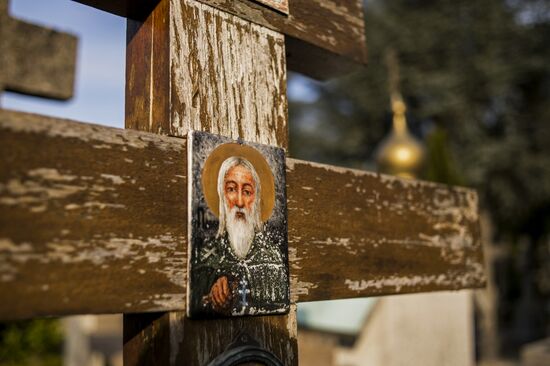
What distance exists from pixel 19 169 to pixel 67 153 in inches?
2.8

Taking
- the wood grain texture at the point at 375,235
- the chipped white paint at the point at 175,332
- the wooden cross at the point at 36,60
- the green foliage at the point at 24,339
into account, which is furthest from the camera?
the green foliage at the point at 24,339

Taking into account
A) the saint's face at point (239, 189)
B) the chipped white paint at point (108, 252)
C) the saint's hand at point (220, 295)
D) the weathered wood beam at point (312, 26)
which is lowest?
the saint's hand at point (220, 295)

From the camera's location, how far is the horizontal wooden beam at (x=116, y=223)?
2.28 feet

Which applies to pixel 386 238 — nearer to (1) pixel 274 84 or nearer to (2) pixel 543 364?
(1) pixel 274 84

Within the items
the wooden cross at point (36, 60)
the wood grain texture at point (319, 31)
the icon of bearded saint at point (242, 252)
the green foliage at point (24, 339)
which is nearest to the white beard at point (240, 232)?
the icon of bearded saint at point (242, 252)

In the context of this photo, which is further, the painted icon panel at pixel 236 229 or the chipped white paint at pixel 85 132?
the painted icon panel at pixel 236 229

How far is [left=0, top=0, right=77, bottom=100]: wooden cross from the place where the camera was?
1224 mm

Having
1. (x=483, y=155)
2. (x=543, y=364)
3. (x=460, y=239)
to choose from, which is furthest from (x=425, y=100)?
(x=460, y=239)

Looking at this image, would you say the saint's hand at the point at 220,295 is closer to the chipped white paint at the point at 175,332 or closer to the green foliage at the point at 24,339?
the chipped white paint at the point at 175,332

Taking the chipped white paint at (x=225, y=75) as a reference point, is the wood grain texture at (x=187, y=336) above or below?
below

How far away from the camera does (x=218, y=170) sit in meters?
0.91

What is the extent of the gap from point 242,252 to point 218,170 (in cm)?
14

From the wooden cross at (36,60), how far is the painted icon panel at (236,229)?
0.57 metres

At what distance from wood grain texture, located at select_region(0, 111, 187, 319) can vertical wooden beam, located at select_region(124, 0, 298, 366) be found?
0.05m
